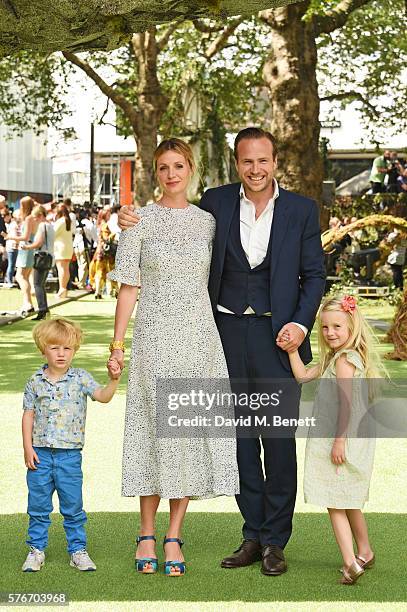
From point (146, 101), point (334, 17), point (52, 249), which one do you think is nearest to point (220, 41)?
point (146, 101)

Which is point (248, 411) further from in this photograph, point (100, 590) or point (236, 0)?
point (236, 0)

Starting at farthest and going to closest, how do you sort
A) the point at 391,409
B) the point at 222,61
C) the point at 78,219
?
the point at 222,61
the point at 78,219
the point at 391,409

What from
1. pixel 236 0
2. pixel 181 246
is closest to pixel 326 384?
pixel 181 246

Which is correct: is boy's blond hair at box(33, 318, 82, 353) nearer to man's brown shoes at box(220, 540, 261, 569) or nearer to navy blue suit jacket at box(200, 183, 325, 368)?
navy blue suit jacket at box(200, 183, 325, 368)

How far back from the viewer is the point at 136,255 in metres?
5.82

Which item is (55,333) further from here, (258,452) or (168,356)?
(258,452)

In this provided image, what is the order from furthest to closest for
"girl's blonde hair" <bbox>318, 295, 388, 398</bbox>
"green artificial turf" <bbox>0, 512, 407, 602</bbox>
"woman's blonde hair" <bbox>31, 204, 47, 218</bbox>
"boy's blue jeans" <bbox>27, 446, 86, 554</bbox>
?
"woman's blonde hair" <bbox>31, 204, 47, 218</bbox> < "boy's blue jeans" <bbox>27, 446, 86, 554</bbox> < "girl's blonde hair" <bbox>318, 295, 388, 398</bbox> < "green artificial turf" <bbox>0, 512, 407, 602</bbox>

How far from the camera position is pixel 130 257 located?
229 inches

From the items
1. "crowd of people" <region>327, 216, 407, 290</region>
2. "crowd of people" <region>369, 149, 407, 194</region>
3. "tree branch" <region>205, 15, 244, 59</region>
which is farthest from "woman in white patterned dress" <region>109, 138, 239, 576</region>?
"tree branch" <region>205, 15, 244, 59</region>

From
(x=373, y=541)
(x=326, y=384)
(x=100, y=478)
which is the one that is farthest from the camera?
(x=100, y=478)

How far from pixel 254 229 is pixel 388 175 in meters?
23.0

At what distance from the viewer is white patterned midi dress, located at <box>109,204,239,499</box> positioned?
18.7ft

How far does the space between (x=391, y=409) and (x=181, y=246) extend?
5.68 meters

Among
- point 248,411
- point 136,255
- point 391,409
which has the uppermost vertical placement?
point 136,255
